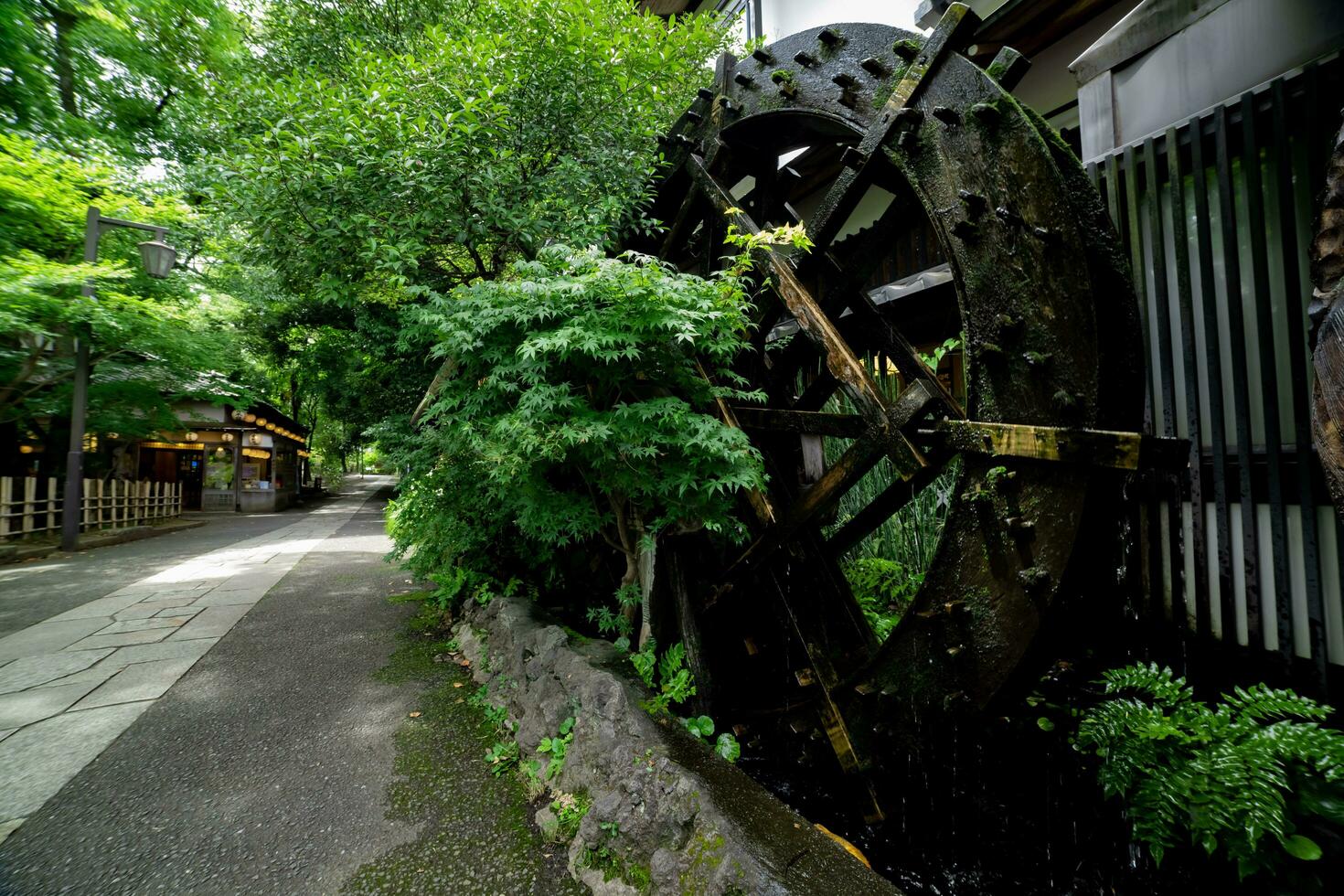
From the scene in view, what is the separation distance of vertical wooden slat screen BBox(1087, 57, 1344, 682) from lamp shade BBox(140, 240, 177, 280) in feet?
38.3

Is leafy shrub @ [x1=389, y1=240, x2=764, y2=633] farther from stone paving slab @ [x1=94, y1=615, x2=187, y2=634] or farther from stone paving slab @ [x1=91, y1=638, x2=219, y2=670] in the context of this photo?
stone paving slab @ [x1=94, y1=615, x2=187, y2=634]

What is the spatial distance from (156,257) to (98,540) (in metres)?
5.31

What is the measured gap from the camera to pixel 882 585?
3885 millimetres

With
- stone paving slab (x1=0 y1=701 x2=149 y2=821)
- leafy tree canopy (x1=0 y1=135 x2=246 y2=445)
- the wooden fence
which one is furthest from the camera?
the wooden fence

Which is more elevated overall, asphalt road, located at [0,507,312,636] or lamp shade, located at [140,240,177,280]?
lamp shade, located at [140,240,177,280]

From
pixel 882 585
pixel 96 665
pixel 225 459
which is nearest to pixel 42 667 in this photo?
pixel 96 665

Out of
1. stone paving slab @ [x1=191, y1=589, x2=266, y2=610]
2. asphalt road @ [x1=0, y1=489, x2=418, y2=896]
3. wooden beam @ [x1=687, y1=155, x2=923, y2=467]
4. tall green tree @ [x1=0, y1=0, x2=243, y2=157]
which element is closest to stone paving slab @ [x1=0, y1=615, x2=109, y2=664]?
stone paving slab @ [x1=191, y1=589, x2=266, y2=610]

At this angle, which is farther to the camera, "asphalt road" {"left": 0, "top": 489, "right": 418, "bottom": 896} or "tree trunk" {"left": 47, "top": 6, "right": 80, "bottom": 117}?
"tree trunk" {"left": 47, "top": 6, "right": 80, "bottom": 117}

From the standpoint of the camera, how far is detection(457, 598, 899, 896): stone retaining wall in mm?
1557

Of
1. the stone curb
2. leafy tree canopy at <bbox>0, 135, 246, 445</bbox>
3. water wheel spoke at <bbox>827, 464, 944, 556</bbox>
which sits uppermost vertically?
leafy tree canopy at <bbox>0, 135, 246, 445</bbox>

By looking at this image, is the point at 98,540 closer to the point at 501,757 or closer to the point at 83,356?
the point at 83,356

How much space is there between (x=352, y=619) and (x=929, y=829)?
5.12m

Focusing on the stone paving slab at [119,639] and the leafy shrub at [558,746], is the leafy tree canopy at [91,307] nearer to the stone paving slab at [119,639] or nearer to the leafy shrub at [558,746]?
the stone paving slab at [119,639]

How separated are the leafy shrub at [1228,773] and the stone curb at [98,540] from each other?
495 inches
